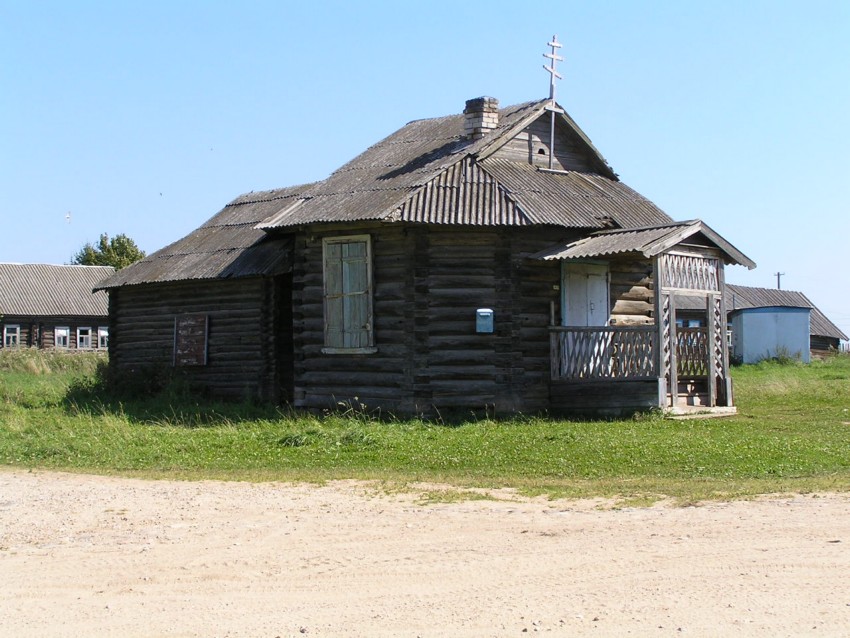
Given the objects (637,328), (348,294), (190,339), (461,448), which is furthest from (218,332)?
(461,448)

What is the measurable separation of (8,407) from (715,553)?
17.6m

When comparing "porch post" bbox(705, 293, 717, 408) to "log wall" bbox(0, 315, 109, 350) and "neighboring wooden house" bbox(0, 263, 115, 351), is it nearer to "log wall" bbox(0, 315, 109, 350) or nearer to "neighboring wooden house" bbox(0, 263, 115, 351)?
"neighboring wooden house" bbox(0, 263, 115, 351)

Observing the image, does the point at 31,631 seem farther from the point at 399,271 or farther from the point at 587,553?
the point at 399,271

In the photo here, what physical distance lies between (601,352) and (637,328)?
861 millimetres

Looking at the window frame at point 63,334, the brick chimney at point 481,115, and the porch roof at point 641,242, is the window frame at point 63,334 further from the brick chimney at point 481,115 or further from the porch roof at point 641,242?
the porch roof at point 641,242

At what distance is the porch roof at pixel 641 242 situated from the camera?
18031 millimetres

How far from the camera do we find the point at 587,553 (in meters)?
8.16

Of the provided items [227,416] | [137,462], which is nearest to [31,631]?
[137,462]

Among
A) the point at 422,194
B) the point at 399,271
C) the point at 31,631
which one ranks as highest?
the point at 422,194

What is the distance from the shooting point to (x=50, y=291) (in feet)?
179

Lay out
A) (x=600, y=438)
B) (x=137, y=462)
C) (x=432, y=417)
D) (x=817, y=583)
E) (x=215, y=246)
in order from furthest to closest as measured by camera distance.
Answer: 1. (x=215, y=246)
2. (x=432, y=417)
3. (x=600, y=438)
4. (x=137, y=462)
5. (x=817, y=583)

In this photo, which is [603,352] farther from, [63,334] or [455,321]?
[63,334]

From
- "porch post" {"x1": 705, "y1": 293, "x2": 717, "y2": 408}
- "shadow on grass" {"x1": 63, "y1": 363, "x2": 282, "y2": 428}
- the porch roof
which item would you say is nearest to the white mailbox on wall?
the porch roof

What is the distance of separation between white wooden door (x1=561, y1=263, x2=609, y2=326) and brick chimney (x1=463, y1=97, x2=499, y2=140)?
362cm
